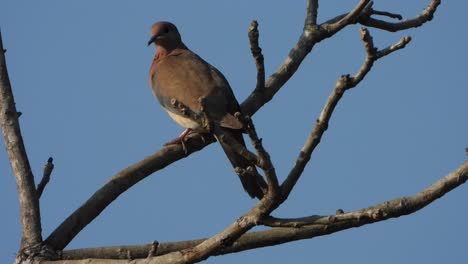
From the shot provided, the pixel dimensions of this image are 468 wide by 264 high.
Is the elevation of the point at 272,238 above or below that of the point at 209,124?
below

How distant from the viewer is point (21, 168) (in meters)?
4.25

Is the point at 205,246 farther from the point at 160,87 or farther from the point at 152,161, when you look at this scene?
the point at 160,87

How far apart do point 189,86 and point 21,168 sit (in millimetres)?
2112

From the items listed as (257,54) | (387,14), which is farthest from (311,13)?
(257,54)

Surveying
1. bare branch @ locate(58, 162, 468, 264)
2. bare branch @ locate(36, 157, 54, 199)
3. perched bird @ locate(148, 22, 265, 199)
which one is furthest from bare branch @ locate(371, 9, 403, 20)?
bare branch @ locate(36, 157, 54, 199)

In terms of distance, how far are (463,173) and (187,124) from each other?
2814 millimetres

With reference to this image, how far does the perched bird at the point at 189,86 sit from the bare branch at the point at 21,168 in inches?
40.9

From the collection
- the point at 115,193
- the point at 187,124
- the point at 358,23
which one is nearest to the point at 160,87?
the point at 187,124

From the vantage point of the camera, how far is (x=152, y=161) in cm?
462

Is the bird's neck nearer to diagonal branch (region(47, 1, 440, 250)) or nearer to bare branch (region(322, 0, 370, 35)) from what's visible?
diagonal branch (region(47, 1, 440, 250))

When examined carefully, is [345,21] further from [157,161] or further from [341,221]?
[341,221]

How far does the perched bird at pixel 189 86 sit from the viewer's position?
520 centimetres

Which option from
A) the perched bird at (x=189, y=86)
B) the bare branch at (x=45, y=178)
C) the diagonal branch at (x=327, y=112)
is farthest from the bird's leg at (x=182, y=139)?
the diagonal branch at (x=327, y=112)

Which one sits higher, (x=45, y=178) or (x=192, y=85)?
(x=192, y=85)
